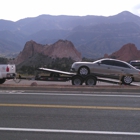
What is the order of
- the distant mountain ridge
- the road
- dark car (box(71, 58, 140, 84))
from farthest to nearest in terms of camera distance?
the distant mountain ridge, dark car (box(71, 58, 140, 84)), the road

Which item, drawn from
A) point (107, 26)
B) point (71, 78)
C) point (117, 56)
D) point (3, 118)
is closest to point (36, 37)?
point (107, 26)

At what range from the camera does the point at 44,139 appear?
6.27m

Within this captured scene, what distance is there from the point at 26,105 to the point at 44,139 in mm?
4112

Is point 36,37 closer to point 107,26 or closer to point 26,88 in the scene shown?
point 107,26

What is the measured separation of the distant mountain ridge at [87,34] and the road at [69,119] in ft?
279

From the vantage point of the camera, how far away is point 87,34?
13775cm

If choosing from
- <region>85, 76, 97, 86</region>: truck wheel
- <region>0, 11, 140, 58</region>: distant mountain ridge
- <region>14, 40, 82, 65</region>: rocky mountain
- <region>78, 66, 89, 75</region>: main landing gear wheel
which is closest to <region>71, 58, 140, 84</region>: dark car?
<region>78, 66, 89, 75</region>: main landing gear wheel

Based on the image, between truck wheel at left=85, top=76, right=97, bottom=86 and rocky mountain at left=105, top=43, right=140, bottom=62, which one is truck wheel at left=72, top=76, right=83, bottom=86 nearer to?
truck wheel at left=85, top=76, right=97, bottom=86

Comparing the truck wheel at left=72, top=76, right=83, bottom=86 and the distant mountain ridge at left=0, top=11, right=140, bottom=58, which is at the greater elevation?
the distant mountain ridge at left=0, top=11, right=140, bottom=58

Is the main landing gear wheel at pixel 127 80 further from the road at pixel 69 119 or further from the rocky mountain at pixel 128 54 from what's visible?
the rocky mountain at pixel 128 54

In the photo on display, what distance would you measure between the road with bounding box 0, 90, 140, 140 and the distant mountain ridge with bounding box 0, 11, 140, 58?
279ft

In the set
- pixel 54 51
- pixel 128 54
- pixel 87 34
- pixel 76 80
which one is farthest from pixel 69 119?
pixel 87 34

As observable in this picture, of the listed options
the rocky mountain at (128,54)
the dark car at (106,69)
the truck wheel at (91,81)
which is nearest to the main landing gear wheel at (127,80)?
the dark car at (106,69)

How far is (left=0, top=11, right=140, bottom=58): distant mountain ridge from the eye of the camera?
4466 inches
